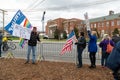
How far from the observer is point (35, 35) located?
1246 cm

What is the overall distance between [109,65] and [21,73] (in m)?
6.25

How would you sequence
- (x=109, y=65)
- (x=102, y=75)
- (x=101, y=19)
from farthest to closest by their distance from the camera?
1. (x=101, y=19)
2. (x=102, y=75)
3. (x=109, y=65)

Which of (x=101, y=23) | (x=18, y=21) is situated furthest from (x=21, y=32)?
(x=101, y=23)

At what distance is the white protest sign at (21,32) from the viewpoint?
1239 cm

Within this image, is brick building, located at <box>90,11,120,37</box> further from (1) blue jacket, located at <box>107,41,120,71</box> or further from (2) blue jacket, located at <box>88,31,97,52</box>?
(1) blue jacket, located at <box>107,41,120,71</box>

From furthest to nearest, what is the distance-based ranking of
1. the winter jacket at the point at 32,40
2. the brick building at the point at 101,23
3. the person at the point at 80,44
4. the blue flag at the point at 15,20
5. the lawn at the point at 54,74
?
the brick building at the point at 101,23
the blue flag at the point at 15,20
the winter jacket at the point at 32,40
the person at the point at 80,44
the lawn at the point at 54,74

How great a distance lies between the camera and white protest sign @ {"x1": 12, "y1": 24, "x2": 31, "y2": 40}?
40.7 ft

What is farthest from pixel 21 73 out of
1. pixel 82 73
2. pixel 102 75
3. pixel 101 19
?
pixel 101 19

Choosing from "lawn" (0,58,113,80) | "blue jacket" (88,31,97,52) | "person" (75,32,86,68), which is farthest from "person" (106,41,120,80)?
"person" (75,32,86,68)

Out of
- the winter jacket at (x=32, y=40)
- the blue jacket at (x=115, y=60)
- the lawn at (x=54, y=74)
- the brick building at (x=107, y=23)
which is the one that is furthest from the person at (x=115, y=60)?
the brick building at (x=107, y=23)

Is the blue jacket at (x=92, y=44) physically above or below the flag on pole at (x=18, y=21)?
below

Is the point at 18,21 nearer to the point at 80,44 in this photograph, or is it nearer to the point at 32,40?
the point at 32,40

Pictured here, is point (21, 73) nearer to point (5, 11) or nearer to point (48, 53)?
point (48, 53)

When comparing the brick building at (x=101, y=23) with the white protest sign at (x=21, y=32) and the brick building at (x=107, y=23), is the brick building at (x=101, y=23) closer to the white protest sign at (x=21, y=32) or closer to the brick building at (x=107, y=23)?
the brick building at (x=107, y=23)
